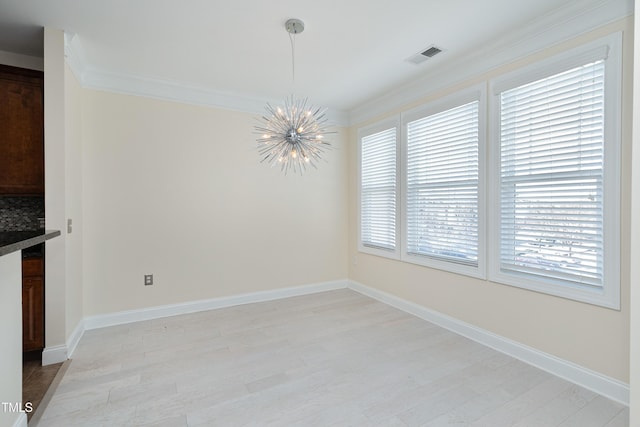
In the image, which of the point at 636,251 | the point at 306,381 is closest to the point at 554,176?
the point at 636,251

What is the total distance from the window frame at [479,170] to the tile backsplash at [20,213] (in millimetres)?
3919

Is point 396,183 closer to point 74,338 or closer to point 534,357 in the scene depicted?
point 534,357

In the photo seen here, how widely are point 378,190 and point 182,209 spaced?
103 inches

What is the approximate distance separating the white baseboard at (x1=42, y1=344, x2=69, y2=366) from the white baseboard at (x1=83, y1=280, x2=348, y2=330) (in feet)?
2.40

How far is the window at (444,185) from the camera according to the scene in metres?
3.08

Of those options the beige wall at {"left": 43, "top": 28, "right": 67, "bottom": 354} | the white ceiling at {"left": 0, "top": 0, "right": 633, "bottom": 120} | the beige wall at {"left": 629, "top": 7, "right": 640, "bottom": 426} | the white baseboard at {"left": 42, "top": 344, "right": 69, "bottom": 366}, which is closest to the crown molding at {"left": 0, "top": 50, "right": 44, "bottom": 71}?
the white ceiling at {"left": 0, "top": 0, "right": 633, "bottom": 120}

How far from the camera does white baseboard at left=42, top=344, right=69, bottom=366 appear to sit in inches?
99.6

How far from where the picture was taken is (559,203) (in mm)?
2396

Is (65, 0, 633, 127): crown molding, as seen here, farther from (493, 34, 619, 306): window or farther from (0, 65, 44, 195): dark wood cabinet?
(0, 65, 44, 195): dark wood cabinet

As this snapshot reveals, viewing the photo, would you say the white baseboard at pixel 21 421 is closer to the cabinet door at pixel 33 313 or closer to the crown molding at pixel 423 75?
the cabinet door at pixel 33 313

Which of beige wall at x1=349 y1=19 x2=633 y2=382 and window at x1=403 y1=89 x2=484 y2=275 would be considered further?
window at x1=403 y1=89 x2=484 y2=275

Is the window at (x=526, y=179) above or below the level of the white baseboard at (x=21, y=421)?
above

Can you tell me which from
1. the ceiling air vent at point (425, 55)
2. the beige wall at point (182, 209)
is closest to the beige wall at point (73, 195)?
the beige wall at point (182, 209)

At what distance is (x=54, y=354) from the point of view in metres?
2.55
